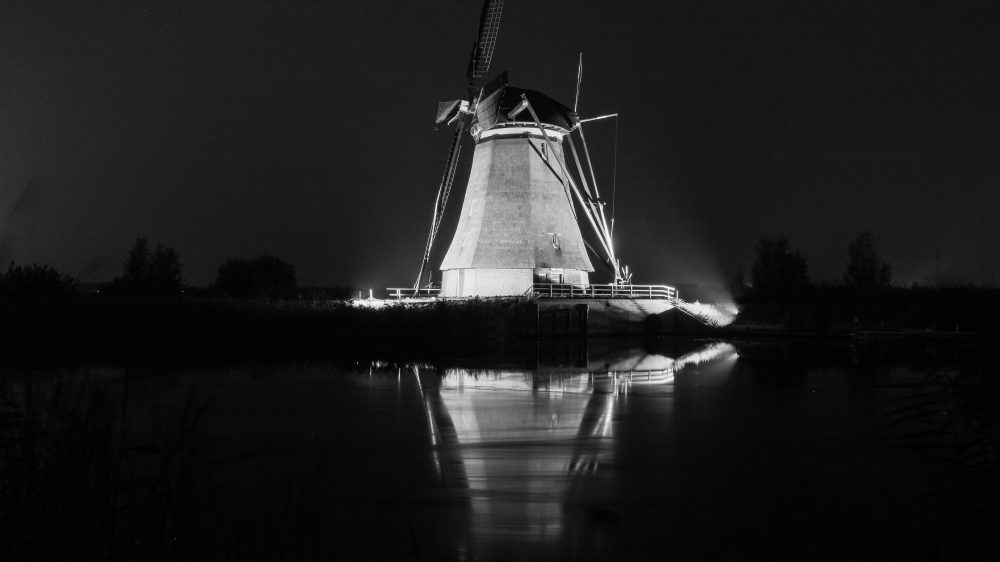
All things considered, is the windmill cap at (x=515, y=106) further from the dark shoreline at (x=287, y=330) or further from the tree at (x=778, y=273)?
the tree at (x=778, y=273)

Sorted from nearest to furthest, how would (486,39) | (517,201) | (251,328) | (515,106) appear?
(251,328) < (515,106) < (517,201) < (486,39)

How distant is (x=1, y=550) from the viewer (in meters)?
3.88

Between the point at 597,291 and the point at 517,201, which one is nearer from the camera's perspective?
the point at 517,201

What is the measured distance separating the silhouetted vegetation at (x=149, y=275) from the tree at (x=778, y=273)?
35336mm

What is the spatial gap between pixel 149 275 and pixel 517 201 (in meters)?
19.5

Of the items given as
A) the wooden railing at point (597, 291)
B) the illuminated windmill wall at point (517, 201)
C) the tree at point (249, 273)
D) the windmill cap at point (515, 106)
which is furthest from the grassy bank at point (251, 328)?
the tree at point (249, 273)

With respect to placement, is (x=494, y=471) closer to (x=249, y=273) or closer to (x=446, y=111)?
(x=446, y=111)

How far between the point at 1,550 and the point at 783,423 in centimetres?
1141

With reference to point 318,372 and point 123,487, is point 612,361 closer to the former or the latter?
point 318,372

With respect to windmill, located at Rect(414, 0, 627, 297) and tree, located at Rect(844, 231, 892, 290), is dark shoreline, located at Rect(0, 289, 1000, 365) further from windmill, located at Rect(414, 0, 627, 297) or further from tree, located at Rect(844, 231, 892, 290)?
tree, located at Rect(844, 231, 892, 290)

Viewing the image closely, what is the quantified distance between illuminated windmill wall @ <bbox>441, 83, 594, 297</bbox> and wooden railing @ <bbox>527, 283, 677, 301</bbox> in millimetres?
839

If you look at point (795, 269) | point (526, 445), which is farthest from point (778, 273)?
point (526, 445)

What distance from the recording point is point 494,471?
9367 mm

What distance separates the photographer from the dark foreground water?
3.92m
